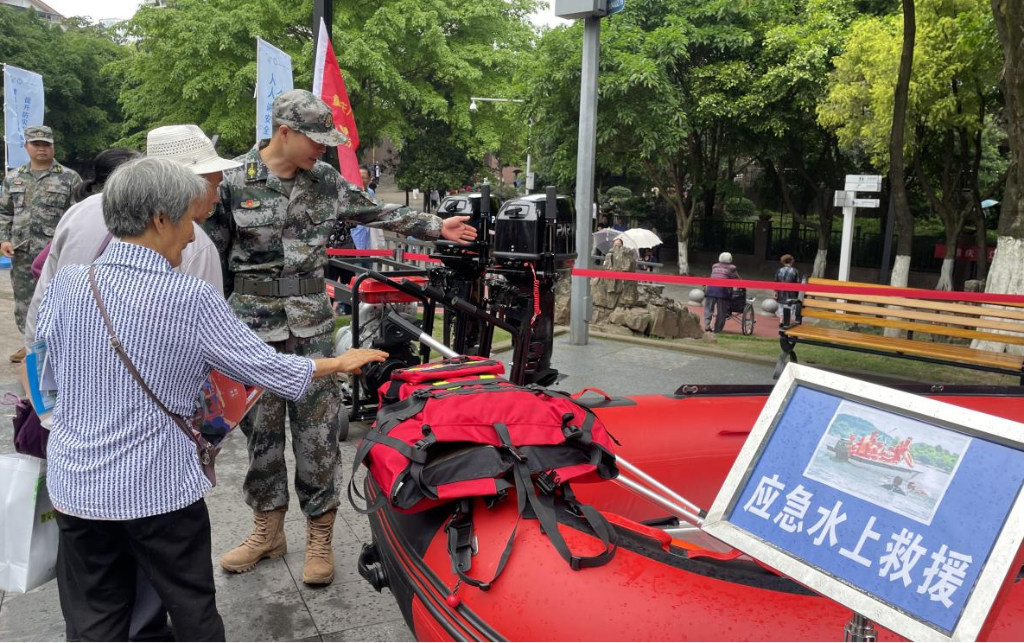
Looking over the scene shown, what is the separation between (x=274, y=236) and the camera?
2.88 m

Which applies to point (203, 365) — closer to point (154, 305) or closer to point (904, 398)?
point (154, 305)

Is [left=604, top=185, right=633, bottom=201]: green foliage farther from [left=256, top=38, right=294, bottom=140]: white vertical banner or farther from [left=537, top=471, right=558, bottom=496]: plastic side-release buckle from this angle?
[left=537, top=471, right=558, bottom=496]: plastic side-release buckle

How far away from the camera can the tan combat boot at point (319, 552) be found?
9.61 ft

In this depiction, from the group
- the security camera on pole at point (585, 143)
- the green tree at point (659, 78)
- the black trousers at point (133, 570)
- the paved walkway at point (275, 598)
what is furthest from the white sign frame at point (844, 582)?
the green tree at point (659, 78)

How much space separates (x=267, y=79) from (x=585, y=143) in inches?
110

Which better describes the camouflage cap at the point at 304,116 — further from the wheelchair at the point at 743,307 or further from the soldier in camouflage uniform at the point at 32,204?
the wheelchair at the point at 743,307

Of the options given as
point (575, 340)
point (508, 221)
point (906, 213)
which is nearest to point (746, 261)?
point (906, 213)

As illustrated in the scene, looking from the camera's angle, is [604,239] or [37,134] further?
[604,239]

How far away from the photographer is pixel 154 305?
174 centimetres

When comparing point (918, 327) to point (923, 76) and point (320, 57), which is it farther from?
point (923, 76)

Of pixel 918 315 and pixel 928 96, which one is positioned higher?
pixel 928 96

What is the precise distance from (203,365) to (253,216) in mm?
1116

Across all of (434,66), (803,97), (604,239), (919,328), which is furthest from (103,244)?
(434,66)

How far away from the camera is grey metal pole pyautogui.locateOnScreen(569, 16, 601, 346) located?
7031mm
